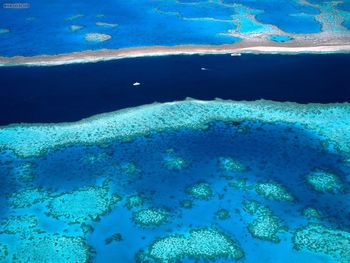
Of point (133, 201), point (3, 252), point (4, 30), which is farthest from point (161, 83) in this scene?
point (4, 30)

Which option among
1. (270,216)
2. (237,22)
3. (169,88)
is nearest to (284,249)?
(270,216)

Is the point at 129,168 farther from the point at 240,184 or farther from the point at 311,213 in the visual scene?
the point at 311,213

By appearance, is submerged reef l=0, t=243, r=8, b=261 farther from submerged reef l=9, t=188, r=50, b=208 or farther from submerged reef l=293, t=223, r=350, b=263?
submerged reef l=293, t=223, r=350, b=263

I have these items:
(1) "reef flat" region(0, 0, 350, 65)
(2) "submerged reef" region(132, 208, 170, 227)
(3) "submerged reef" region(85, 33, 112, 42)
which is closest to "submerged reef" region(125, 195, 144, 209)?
(2) "submerged reef" region(132, 208, 170, 227)

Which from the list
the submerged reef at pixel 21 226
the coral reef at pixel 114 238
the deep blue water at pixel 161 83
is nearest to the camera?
the coral reef at pixel 114 238
